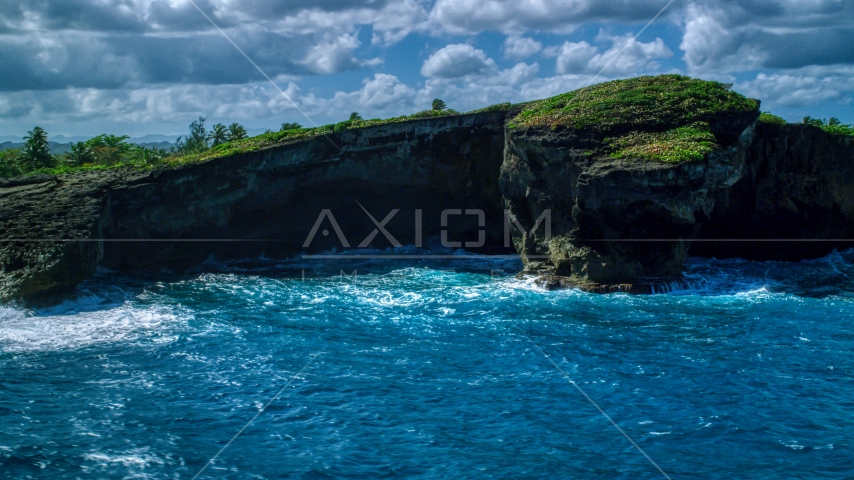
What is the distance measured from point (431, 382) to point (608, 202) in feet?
48.3

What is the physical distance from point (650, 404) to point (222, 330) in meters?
17.2

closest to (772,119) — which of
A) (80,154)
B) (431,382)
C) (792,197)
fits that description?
(792,197)

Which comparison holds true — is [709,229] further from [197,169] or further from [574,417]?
[197,169]

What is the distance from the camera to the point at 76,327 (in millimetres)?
29953

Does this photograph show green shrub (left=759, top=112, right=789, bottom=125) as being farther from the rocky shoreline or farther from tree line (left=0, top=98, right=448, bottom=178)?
tree line (left=0, top=98, right=448, bottom=178)

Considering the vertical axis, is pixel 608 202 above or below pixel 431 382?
above

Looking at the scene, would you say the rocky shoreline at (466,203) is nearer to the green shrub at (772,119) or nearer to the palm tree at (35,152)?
the green shrub at (772,119)

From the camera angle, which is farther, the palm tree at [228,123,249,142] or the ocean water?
the palm tree at [228,123,249,142]

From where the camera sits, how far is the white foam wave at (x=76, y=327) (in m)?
27.8

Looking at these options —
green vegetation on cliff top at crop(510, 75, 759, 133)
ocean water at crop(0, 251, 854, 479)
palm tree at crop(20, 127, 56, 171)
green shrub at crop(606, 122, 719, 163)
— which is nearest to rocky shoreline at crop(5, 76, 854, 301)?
green shrub at crop(606, 122, 719, 163)

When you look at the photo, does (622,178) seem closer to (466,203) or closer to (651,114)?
(651,114)

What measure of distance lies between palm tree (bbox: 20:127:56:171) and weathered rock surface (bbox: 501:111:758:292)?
37.2m

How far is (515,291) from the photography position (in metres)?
35.5

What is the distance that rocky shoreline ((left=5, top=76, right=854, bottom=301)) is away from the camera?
34.0 metres
